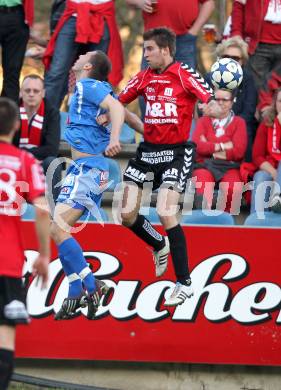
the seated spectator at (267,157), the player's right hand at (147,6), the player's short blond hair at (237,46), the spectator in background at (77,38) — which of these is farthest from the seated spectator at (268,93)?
the spectator in background at (77,38)

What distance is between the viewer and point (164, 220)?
33.6ft

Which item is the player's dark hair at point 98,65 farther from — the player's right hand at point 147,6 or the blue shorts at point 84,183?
the player's right hand at point 147,6

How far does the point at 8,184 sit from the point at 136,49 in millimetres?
9798

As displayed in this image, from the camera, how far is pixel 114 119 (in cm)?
994

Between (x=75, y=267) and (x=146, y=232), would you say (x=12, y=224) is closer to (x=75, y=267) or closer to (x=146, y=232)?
(x=75, y=267)

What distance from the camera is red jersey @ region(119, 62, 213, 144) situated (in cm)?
1021

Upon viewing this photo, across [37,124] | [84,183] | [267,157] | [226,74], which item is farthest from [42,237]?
[267,157]

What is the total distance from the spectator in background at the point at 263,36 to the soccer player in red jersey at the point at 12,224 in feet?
16.1

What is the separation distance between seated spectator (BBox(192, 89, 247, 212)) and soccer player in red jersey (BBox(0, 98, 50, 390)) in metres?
3.72

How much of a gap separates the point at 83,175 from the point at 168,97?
0.93 metres

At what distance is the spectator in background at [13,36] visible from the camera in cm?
1234

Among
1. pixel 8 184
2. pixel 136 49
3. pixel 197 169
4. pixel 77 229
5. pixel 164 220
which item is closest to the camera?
pixel 8 184

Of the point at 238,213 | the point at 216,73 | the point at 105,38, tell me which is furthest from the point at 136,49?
the point at 216,73

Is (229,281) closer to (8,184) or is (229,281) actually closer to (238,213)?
(238,213)
